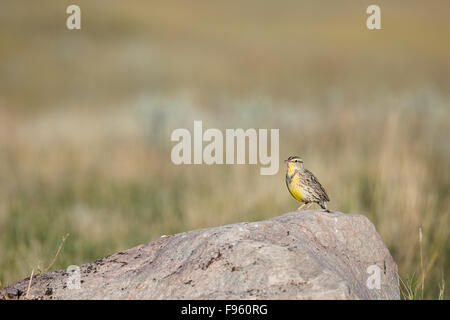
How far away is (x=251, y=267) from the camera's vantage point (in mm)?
3127

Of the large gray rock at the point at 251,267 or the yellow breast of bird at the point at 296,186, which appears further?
the yellow breast of bird at the point at 296,186

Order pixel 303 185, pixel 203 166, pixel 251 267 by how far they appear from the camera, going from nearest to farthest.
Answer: pixel 251 267
pixel 303 185
pixel 203 166

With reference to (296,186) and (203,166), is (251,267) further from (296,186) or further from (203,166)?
(203,166)

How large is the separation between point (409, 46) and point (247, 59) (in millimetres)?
9623

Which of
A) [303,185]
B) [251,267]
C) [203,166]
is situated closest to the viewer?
[251,267]

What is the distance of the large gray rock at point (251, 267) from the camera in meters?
3.03

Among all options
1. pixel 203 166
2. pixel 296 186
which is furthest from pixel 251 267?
pixel 203 166

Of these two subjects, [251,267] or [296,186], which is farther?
[296,186]

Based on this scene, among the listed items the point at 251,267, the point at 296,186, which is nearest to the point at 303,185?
the point at 296,186

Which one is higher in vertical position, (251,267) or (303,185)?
(303,185)

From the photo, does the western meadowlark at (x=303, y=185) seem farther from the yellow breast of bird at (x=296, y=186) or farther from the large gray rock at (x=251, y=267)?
the large gray rock at (x=251, y=267)

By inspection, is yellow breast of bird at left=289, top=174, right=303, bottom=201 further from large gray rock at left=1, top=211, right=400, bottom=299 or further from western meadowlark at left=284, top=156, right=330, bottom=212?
large gray rock at left=1, top=211, right=400, bottom=299

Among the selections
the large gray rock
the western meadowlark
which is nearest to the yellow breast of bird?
the western meadowlark

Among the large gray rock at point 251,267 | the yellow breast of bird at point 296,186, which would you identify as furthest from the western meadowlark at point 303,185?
the large gray rock at point 251,267
